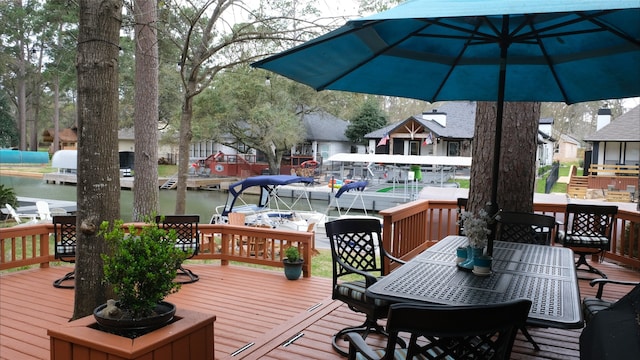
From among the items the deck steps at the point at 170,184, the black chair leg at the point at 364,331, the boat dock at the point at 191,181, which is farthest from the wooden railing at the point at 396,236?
the deck steps at the point at 170,184

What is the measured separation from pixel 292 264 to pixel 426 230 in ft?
6.45

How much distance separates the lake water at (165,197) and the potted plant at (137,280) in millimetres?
14247

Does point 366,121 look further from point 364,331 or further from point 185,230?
point 364,331

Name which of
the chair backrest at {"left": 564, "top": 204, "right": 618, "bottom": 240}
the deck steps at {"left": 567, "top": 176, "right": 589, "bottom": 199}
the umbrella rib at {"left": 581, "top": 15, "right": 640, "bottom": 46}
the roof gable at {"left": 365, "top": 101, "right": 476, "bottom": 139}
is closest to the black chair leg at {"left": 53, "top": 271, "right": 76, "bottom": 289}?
the umbrella rib at {"left": 581, "top": 15, "right": 640, "bottom": 46}

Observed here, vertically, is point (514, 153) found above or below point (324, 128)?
below

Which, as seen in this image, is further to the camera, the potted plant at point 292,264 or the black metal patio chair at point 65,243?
the potted plant at point 292,264

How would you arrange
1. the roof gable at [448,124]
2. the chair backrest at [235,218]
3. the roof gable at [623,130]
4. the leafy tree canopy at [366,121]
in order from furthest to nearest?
the leafy tree canopy at [366,121] → the roof gable at [448,124] → the roof gable at [623,130] → the chair backrest at [235,218]

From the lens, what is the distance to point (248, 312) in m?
4.34

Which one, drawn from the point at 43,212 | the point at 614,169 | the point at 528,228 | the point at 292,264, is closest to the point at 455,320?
the point at 528,228

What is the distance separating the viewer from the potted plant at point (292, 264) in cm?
556

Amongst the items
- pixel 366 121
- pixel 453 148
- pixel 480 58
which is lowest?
pixel 480 58

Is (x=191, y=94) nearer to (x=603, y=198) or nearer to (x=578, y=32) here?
(x=578, y=32)

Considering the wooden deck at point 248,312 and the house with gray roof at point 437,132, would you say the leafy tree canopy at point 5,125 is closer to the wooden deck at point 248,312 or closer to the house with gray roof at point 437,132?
the house with gray roof at point 437,132

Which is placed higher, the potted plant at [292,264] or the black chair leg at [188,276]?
the potted plant at [292,264]
